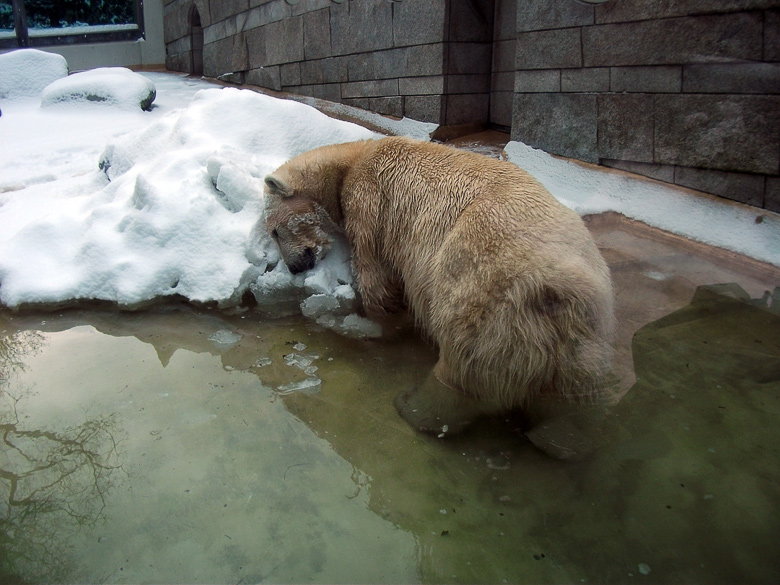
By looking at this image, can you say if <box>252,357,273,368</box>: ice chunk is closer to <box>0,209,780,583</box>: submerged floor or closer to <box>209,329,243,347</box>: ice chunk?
<box>0,209,780,583</box>: submerged floor

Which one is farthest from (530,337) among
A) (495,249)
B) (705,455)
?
(705,455)

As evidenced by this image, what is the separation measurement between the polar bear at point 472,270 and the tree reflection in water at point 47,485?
1327mm

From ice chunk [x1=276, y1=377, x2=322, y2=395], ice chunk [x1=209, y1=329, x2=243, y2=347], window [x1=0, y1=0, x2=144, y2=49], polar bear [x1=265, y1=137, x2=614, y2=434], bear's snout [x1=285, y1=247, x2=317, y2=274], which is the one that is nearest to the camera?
polar bear [x1=265, y1=137, x2=614, y2=434]

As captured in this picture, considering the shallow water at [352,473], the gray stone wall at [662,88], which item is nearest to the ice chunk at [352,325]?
the shallow water at [352,473]

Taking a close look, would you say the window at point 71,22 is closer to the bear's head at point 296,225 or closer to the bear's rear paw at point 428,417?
the bear's head at point 296,225

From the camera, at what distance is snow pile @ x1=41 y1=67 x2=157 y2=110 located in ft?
27.5

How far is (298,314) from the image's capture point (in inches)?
144

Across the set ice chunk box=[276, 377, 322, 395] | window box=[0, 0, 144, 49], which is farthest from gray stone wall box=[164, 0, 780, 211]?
window box=[0, 0, 144, 49]

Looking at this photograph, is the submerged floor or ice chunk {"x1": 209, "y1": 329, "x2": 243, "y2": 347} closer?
the submerged floor

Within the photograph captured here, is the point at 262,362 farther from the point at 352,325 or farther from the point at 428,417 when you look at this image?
the point at 428,417

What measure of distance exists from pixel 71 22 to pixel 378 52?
12538 mm

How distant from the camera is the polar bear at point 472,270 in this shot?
7.08 feet

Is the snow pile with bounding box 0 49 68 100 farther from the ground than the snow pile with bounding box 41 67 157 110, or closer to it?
farther from the ground

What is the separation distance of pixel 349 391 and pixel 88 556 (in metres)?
1.34
